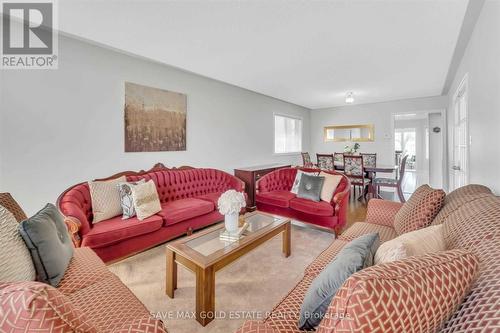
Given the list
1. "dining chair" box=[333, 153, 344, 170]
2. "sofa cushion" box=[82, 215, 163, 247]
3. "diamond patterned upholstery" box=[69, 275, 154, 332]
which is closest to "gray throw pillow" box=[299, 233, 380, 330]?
"diamond patterned upholstery" box=[69, 275, 154, 332]

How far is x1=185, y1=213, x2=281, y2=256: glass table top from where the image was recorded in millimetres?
1875

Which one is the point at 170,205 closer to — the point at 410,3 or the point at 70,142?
the point at 70,142

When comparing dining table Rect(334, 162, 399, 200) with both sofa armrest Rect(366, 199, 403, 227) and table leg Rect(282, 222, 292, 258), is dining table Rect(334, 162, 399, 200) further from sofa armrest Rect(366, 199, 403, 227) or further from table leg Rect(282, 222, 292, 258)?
table leg Rect(282, 222, 292, 258)

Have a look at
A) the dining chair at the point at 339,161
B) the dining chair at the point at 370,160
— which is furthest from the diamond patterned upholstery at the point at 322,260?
the dining chair at the point at 370,160

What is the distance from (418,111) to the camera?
18.6ft

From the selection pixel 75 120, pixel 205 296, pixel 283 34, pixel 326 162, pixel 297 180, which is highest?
pixel 283 34

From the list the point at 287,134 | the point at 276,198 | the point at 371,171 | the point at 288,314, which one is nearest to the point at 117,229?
the point at 288,314

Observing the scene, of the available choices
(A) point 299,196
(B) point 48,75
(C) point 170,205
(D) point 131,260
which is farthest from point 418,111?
(B) point 48,75

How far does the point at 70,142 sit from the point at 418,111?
7.14 m

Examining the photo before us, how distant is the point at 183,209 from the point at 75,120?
5.49 ft

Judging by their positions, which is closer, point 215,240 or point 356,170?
point 215,240

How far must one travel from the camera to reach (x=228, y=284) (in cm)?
202

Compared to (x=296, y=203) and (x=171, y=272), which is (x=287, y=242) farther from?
(x=171, y=272)

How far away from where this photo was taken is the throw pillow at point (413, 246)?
0.88m
